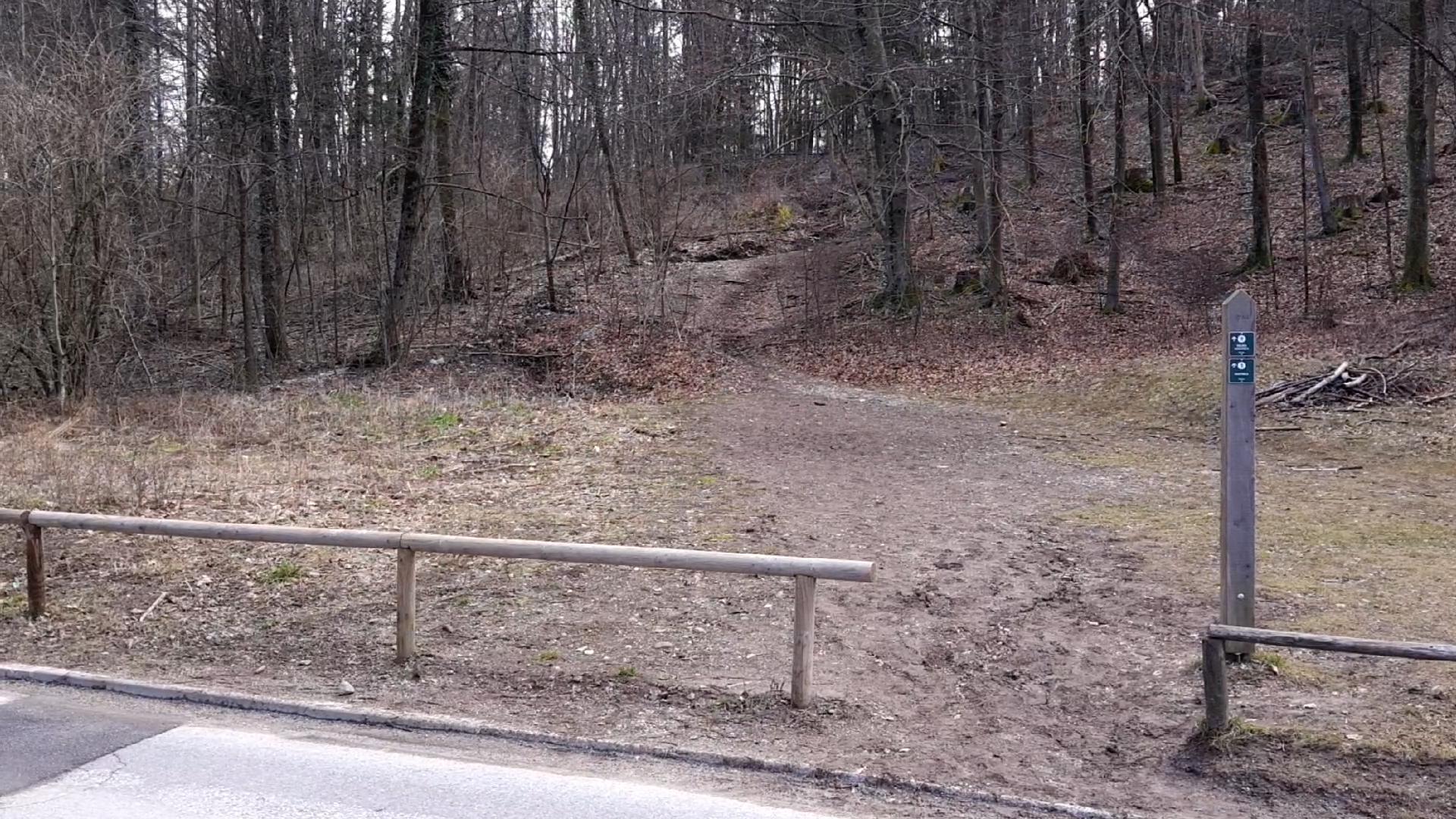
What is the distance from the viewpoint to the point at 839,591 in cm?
820

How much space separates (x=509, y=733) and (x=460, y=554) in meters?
1.18

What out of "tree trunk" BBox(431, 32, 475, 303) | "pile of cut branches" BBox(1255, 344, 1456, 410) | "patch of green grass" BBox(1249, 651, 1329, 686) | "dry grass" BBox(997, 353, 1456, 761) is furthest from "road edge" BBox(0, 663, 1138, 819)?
"tree trunk" BBox(431, 32, 475, 303)

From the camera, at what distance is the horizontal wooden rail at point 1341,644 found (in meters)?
4.99

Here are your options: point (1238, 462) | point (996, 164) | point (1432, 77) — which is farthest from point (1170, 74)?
point (1238, 462)

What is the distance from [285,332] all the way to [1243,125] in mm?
29531

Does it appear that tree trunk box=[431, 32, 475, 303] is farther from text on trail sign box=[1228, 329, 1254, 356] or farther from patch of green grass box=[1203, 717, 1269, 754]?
patch of green grass box=[1203, 717, 1269, 754]

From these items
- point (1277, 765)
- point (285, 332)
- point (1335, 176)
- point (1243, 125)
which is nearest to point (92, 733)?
point (1277, 765)

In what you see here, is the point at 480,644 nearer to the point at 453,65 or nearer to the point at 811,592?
the point at 811,592

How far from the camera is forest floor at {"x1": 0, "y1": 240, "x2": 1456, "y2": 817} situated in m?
5.52

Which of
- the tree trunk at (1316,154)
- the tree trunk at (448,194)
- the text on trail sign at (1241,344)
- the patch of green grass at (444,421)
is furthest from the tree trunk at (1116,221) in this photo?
the text on trail sign at (1241,344)

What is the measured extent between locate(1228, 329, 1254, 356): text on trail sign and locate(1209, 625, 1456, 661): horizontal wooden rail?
1515 millimetres

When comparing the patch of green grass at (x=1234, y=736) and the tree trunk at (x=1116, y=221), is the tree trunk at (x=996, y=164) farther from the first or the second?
the patch of green grass at (x=1234, y=736)

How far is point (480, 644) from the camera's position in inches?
280

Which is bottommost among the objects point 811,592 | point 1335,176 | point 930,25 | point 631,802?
point 631,802
